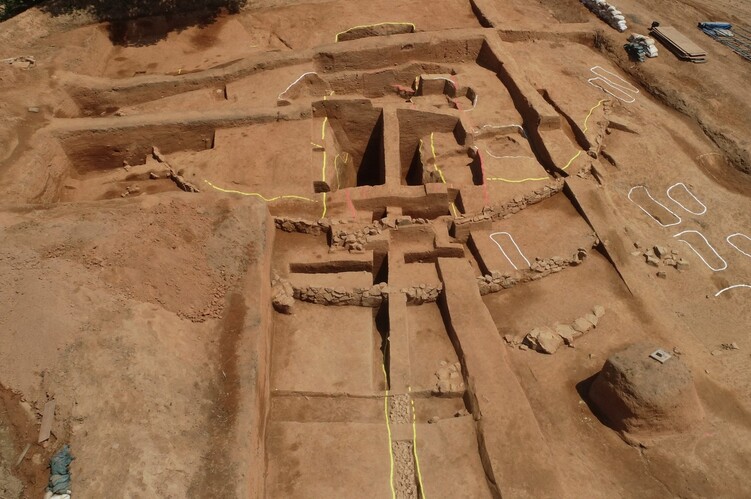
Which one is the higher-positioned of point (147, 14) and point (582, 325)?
point (147, 14)

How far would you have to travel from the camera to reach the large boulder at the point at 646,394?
21.5 ft

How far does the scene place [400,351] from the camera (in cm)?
734

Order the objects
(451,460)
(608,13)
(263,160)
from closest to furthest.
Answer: (451,460)
(263,160)
(608,13)

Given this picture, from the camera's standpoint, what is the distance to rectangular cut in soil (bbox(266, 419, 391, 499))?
6180 millimetres

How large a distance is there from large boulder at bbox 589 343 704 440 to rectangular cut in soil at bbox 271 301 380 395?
3586 mm

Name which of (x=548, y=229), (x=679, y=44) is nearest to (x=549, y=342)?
(x=548, y=229)

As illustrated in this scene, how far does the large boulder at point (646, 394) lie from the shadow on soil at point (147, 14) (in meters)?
15.6

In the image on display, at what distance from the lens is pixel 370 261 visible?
8664 mm

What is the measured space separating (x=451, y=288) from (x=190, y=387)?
174 inches

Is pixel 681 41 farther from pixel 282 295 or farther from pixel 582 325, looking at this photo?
pixel 282 295

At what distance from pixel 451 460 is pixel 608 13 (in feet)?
54.0

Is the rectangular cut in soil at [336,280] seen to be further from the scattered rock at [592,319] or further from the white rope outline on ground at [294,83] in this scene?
the white rope outline on ground at [294,83]

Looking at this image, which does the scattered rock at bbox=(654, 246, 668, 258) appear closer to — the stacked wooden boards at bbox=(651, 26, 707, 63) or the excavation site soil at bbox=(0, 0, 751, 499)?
the excavation site soil at bbox=(0, 0, 751, 499)

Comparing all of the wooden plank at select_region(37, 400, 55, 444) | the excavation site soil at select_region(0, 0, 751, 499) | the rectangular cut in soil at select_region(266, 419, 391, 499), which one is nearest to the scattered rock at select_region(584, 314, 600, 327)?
the excavation site soil at select_region(0, 0, 751, 499)
